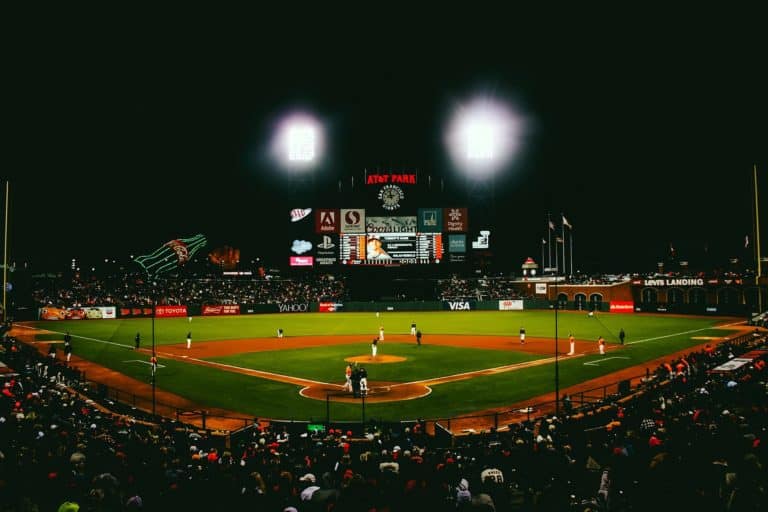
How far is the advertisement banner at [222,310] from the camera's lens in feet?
247

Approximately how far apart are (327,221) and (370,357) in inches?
1799

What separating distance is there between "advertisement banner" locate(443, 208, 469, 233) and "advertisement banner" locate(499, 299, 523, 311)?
11652 millimetres

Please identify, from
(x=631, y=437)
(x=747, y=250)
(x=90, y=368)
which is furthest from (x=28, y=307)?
(x=747, y=250)

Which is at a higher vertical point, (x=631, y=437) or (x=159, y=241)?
(x=159, y=241)

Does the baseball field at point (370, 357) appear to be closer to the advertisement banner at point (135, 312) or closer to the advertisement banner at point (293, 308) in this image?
the advertisement banner at point (135, 312)

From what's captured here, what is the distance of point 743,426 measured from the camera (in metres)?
10.9

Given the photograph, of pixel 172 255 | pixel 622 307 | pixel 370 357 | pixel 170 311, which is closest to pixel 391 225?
pixel 170 311

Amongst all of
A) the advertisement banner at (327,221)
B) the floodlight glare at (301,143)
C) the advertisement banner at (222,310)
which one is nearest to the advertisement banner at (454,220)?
the advertisement banner at (327,221)

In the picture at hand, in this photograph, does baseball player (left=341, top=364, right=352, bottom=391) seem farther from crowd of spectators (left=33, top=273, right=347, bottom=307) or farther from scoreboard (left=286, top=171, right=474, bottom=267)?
scoreboard (left=286, top=171, right=474, bottom=267)

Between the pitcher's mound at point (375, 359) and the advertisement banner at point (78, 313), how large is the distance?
43552mm

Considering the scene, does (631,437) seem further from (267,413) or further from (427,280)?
(427,280)

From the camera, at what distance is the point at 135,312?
71.1m

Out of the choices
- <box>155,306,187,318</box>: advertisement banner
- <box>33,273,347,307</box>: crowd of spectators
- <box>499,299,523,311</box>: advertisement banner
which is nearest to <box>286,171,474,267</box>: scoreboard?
<box>499,299,523,311</box>: advertisement banner

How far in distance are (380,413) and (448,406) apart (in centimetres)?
285
